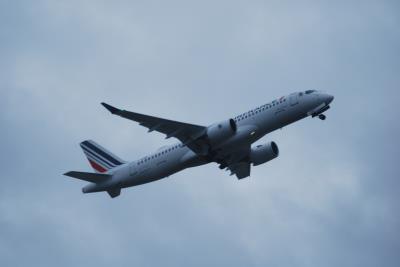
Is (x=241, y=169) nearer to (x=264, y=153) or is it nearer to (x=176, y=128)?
(x=264, y=153)

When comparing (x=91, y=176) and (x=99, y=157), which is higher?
(x=99, y=157)

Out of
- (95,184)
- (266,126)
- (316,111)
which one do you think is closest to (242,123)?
(266,126)

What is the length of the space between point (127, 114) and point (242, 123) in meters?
9.13

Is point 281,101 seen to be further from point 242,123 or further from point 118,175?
point 118,175

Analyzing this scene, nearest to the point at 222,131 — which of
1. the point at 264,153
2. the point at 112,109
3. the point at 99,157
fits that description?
the point at 264,153

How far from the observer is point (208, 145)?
51719 millimetres

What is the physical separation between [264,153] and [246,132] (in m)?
7.58

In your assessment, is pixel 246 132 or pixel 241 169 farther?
pixel 241 169

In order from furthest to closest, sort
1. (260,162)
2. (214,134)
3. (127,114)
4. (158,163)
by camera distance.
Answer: (260,162)
(158,163)
(214,134)
(127,114)

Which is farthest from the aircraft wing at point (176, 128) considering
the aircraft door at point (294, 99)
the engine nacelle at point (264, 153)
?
the engine nacelle at point (264, 153)

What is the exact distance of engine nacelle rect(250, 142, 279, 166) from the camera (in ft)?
188

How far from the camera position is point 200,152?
52219 mm

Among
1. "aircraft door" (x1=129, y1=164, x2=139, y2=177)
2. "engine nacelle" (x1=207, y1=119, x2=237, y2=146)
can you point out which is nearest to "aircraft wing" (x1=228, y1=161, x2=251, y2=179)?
"engine nacelle" (x1=207, y1=119, x2=237, y2=146)

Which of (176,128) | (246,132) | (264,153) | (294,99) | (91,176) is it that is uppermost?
(294,99)
